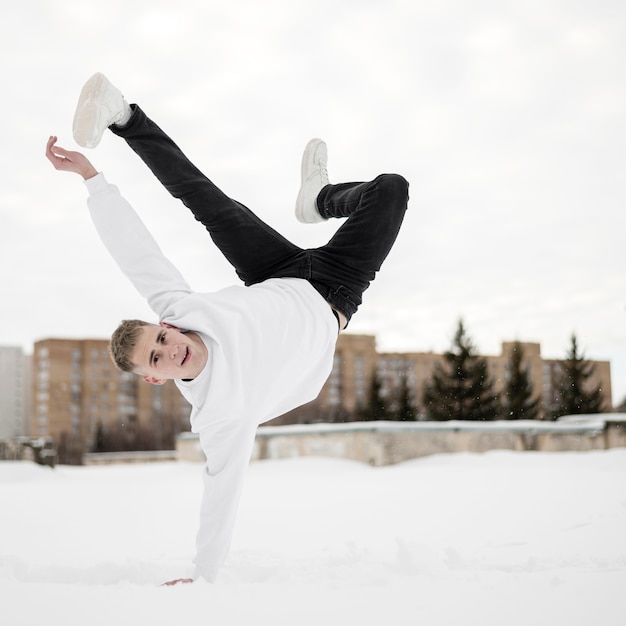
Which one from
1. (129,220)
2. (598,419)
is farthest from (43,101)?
(598,419)

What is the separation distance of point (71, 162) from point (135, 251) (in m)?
0.44

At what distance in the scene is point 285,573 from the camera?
9.37ft

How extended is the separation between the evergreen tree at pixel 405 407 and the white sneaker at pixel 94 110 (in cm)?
1863

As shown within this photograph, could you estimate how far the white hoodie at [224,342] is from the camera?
220cm

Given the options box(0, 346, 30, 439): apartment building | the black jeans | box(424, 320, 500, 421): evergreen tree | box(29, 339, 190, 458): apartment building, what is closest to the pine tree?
box(424, 320, 500, 421): evergreen tree

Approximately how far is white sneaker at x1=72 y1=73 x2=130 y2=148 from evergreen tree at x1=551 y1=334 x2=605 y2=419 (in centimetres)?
1945

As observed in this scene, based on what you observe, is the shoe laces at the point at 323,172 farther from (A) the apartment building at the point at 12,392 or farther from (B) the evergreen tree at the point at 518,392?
(A) the apartment building at the point at 12,392

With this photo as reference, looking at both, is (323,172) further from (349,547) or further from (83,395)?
(83,395)

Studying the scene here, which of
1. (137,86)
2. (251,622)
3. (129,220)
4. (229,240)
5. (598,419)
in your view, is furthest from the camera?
(598,419)

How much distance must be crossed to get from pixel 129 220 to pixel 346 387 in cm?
3749

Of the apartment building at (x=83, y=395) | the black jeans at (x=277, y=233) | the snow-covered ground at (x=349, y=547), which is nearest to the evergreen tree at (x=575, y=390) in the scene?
the snow-covered ground at (x=349, y=547)

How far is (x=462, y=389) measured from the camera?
63.7 ft

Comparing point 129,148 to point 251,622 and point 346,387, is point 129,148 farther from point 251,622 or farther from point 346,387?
point 346,387

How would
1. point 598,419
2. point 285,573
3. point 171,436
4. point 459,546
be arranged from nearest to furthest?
point 285,573
point 459,546
point 598,419
point 171,436
